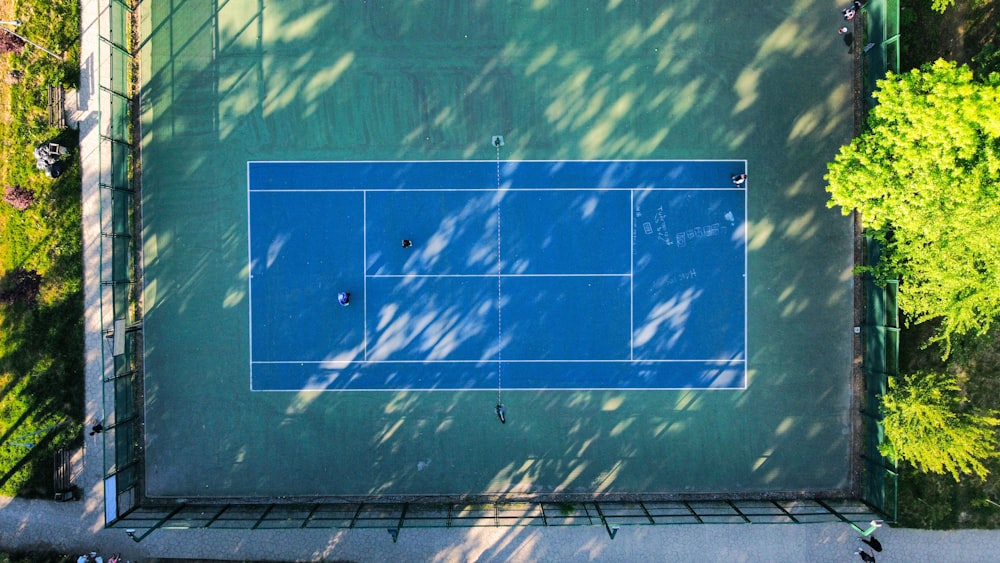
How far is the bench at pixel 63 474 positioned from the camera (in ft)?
50.1

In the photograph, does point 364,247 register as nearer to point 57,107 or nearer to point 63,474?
point 57,107

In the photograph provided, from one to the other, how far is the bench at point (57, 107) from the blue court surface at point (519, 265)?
16.9 feet

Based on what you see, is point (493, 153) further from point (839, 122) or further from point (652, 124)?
point (839, 122)

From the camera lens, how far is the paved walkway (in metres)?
15.3

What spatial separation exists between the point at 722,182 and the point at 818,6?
5428 millimetres

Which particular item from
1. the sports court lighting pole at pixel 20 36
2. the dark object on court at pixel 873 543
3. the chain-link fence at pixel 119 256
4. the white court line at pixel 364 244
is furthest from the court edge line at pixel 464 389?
the sports court lighting pole at pixel 20 36

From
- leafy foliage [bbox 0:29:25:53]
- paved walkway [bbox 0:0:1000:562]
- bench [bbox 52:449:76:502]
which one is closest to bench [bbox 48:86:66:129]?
paved walkway [bbox 0:0:1000:562]

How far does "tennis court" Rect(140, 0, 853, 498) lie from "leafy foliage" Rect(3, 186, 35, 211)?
3.04m

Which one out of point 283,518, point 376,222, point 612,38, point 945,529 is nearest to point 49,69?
point 376,222

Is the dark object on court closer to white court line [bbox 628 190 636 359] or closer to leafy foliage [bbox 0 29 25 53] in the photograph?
white court line [bbox 628 190 636 359]

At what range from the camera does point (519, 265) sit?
605 inches

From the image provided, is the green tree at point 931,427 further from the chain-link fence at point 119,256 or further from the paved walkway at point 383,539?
the chain-link fence at point 119,256

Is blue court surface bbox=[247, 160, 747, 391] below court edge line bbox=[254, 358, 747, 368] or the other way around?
the other way around

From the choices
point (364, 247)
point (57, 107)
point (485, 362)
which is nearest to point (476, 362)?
point (485, 362)
